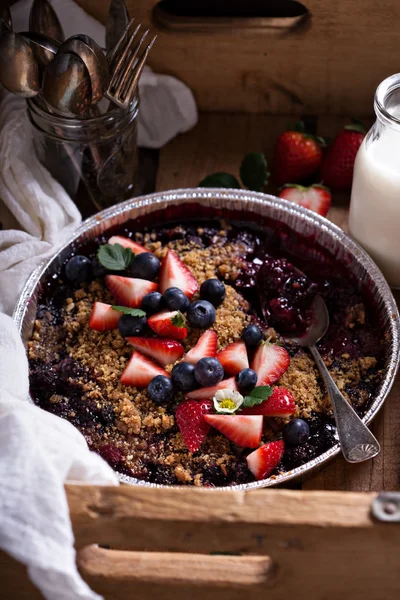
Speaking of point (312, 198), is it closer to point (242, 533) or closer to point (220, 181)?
point (220, 181)

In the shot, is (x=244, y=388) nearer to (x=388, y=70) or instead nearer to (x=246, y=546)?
(x=246, y=546)

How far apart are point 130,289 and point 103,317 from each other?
7cm

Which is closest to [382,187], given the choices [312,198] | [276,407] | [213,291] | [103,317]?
[312,198]

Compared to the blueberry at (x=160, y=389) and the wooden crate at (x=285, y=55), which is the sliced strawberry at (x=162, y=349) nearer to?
the blueberry at (x=160, y=389)

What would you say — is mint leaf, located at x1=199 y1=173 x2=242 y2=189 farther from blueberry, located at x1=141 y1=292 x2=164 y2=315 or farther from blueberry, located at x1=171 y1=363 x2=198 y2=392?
blueberry, located at x1=171 y1=363 x2=198 y2=392

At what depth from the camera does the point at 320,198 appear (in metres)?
1.73

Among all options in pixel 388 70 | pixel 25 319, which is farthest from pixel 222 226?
pixel 388 70

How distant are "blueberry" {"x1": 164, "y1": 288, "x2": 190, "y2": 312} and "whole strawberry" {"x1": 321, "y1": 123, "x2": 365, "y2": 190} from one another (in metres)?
0.53

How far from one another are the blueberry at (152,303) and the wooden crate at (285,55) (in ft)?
2.20

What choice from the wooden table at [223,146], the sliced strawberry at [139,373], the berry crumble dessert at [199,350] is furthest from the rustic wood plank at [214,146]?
the sliced strawberry at [139,373]

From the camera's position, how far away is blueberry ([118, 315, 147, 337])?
4.70ft

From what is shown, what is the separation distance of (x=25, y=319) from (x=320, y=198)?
0.69 metres

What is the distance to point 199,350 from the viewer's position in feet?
4.56

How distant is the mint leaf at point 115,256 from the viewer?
1516 millimetres
